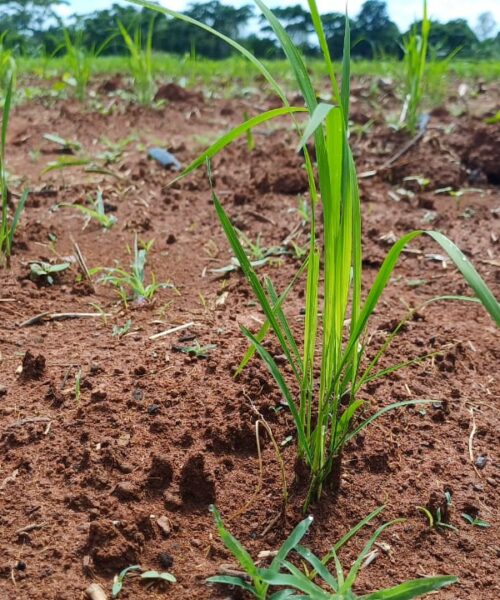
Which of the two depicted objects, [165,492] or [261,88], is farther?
[261,88]

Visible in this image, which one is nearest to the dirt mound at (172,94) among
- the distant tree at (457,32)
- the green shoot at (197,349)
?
the green shoot at (197,349)

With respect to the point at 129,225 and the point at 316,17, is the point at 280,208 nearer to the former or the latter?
the point at 129,225

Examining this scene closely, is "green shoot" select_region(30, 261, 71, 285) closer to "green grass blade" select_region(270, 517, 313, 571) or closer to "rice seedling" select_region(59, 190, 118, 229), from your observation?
"rice seedling" select_region(59, 190, 118, 229)

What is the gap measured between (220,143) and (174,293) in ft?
3.85

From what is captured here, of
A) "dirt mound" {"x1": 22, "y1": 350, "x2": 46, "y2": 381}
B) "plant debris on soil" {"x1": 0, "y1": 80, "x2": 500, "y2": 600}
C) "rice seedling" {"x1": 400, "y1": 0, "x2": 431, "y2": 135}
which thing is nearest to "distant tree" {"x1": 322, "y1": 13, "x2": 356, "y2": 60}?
"rice seedling" {"x1": 400, "y1": 0, "x2": 431, "y2": 135}

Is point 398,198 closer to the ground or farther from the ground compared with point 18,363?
farther from the ground

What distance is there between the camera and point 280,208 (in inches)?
114

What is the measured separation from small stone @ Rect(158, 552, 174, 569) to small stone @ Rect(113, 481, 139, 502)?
0.14 meters

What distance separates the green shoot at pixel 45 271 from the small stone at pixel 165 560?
46.3 inches

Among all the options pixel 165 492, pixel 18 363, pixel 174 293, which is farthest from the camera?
pixel 174 293

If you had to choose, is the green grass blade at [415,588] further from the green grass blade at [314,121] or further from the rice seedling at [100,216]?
the rice seedling at [100,216]

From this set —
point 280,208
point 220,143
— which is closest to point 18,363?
point 220,143

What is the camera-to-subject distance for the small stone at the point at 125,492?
1.29 metres

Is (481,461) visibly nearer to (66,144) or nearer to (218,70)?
(66,144)
